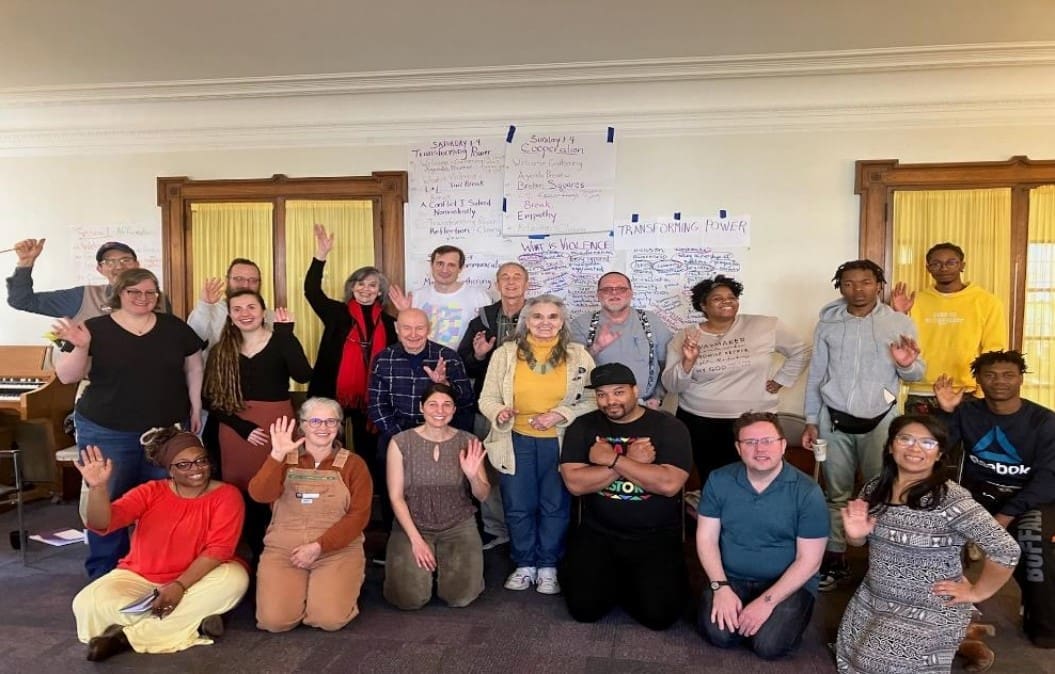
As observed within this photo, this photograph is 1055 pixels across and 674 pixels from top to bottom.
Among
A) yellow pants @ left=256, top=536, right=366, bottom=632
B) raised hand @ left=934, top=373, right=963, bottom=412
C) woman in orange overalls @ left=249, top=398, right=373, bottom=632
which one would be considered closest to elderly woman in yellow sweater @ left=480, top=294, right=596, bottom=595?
woman in orange overalls @ left=249, top=398, right=373, bottom=632

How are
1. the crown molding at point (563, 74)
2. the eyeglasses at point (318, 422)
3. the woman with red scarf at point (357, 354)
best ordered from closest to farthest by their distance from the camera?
the eyeglasses at point (318, 422)
the woman with red scarf at point (357, 354)
the crown molding at point (563, 74)

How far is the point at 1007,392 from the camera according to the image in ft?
9.39

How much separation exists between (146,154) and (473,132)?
2.52 metres

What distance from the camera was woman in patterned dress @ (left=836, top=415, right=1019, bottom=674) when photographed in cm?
227

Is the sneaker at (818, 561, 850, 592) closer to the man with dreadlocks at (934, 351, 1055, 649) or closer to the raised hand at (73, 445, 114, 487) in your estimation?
the man with dreadlocks at (934, 351, 1055, 649)

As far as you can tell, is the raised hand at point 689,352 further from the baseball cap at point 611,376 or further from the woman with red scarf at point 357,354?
the woman with red scarf at point 357,354

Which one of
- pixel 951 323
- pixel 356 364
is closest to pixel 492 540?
pixel 356 364

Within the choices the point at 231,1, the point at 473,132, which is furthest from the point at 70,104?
the point at 473,132

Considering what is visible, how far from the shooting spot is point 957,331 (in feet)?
12.3

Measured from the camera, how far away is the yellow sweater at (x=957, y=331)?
12.2ft

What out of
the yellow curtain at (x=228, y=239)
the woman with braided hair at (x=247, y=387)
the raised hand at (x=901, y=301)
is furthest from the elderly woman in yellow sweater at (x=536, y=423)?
the yellow curtain at (x=228, y=239)

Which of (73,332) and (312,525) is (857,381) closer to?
(312,525)

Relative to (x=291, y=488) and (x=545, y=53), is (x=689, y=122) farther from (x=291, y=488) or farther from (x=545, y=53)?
(x=291, y=488)

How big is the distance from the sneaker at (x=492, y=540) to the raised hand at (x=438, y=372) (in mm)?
1062
